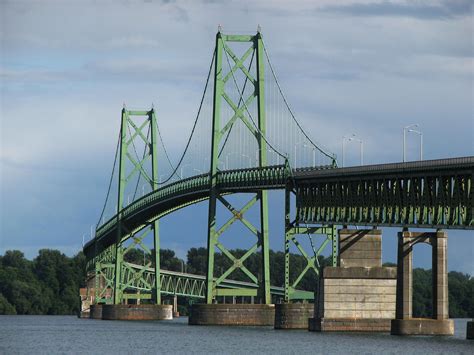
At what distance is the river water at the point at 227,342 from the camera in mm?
84312

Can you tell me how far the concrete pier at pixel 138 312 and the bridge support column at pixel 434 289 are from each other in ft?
185

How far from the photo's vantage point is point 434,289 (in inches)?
3730

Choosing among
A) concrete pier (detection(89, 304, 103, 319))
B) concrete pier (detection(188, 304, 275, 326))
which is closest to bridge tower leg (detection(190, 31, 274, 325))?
concrete pier (detection(188, 304, 275, 326))

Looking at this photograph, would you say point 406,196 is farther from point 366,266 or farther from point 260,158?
point 260,158

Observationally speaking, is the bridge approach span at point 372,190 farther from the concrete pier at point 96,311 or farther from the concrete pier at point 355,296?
the concrete pier at point 96,311

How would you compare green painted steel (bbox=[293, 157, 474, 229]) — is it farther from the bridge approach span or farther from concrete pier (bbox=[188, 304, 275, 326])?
concrete pier (bbox=[188, 304, 275, 326])

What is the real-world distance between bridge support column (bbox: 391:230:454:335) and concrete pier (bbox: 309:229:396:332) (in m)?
7.88

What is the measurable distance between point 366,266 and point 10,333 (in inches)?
1194

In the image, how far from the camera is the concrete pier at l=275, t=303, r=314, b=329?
10975 cm

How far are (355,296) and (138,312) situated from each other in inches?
1956

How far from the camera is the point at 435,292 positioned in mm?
94562

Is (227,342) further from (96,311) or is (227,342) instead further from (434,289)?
(96,311)

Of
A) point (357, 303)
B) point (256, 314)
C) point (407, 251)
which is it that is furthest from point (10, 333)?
point (407, 251)

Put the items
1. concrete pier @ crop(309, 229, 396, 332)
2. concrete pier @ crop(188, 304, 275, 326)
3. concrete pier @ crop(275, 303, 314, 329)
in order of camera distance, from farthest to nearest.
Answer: concrete pier @ crop(188, 304, 275, 326) < concrete pier @ crop(275, 303, 314, 329) < concrete pier @ crop(309, 229, 396, 332)
